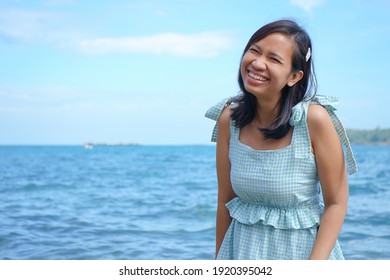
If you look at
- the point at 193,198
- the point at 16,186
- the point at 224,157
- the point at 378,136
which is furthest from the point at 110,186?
the point at 378,136

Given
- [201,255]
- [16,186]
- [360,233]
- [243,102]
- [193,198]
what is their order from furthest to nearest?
[16,186] → [193,198] → [360,233] → [201,255] → [243,102]

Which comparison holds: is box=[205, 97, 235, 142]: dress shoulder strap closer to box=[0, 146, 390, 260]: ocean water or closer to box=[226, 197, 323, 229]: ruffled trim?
box=[226, 197, 323, 229]: ruffled trim

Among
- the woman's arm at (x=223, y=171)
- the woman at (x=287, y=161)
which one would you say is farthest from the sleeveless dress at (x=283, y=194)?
the woman's arm at (x=223, y=171)

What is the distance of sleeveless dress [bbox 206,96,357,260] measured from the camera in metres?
1.88

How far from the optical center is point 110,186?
17.6 meters

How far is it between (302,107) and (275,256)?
558mm

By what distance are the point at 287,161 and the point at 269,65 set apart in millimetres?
351

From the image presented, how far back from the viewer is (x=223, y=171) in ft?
6.95

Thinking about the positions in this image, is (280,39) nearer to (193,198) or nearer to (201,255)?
(201,255)

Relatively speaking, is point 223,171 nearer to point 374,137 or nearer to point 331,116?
point 331,116

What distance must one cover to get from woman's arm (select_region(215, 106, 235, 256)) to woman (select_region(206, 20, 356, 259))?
86mm

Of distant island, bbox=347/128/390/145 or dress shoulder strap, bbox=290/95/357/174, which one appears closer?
dress shoulder strap, bbox=290/95/357/174

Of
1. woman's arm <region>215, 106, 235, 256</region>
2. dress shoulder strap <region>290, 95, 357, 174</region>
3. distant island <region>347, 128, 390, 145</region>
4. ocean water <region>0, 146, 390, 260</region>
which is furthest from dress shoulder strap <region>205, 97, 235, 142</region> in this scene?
distant island <region>347, 128, 390, 145</region>

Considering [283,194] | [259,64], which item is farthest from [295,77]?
[283,194]
